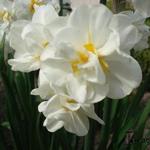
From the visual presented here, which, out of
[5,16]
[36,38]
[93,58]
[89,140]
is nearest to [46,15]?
[36,38]

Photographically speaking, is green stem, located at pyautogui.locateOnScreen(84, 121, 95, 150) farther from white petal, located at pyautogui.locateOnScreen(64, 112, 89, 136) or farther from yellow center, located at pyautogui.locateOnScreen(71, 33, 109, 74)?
yellow center, located at pyautogui.locateOnScreen(71, 33, 109, 74)

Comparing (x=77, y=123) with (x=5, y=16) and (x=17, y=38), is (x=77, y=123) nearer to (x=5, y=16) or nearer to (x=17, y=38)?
(x=17, y=38)

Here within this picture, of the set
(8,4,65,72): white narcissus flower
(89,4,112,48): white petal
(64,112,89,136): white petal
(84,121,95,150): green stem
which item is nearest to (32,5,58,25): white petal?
(8,4,65,72): white narcissus flower

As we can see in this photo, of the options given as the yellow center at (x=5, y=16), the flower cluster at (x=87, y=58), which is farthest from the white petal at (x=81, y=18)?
the yellow center at (x=5, y=16)

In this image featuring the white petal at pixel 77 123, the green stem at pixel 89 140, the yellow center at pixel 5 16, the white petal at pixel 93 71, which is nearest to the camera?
the white petal at pixel 93 71

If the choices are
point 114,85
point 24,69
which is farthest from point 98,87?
point 24,69

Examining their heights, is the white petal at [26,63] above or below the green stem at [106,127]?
above

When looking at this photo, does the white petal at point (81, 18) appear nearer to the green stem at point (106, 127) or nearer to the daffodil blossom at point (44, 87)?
the daffodil blossom at point (44, 87)
